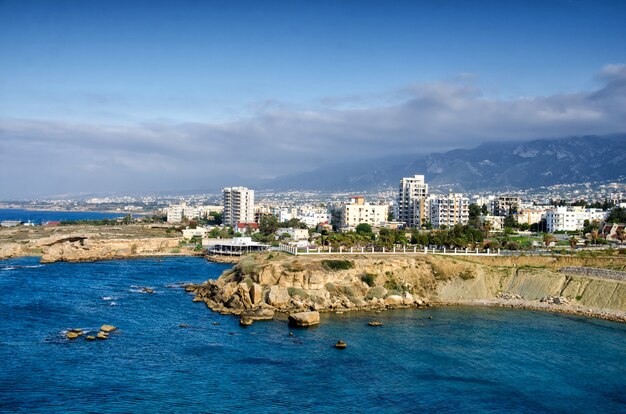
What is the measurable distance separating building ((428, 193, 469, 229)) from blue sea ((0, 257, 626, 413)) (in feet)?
197

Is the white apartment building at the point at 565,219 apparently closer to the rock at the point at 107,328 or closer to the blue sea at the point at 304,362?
the blue sea at the point at 304,362

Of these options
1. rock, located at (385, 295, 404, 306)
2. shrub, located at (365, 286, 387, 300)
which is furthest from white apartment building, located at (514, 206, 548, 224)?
shrub, located at (365, 286, 387, 300)

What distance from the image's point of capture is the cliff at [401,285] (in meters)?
49.6

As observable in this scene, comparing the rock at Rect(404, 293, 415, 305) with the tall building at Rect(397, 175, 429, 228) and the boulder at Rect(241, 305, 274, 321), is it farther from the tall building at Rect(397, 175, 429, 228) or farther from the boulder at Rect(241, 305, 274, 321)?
the tall building at Rect(397, 175, 429, 228)

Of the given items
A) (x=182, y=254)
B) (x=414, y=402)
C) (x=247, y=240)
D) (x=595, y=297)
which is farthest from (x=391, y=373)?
(x=182, y=254)

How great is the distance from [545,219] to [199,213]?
10338 centimetres

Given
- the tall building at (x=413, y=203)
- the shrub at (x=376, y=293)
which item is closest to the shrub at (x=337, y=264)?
the shrub at (x=376, y=293)

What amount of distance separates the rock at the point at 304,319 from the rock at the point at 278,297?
15.0ft

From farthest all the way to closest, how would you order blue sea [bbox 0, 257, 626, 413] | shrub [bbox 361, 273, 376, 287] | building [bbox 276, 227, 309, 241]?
building [bbox 276, 227, 309, 241] → shrub [bbox 361, 273, 376, 287] → blue sea [bbox 0, 257, 626, 413]

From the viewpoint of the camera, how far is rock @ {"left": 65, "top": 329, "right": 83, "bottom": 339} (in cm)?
3956

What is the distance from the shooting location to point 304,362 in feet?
115

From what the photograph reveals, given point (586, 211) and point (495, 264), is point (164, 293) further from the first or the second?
point (586, 211)

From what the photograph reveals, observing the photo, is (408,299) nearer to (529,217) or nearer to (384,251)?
(384,251)

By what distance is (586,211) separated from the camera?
11738cm
